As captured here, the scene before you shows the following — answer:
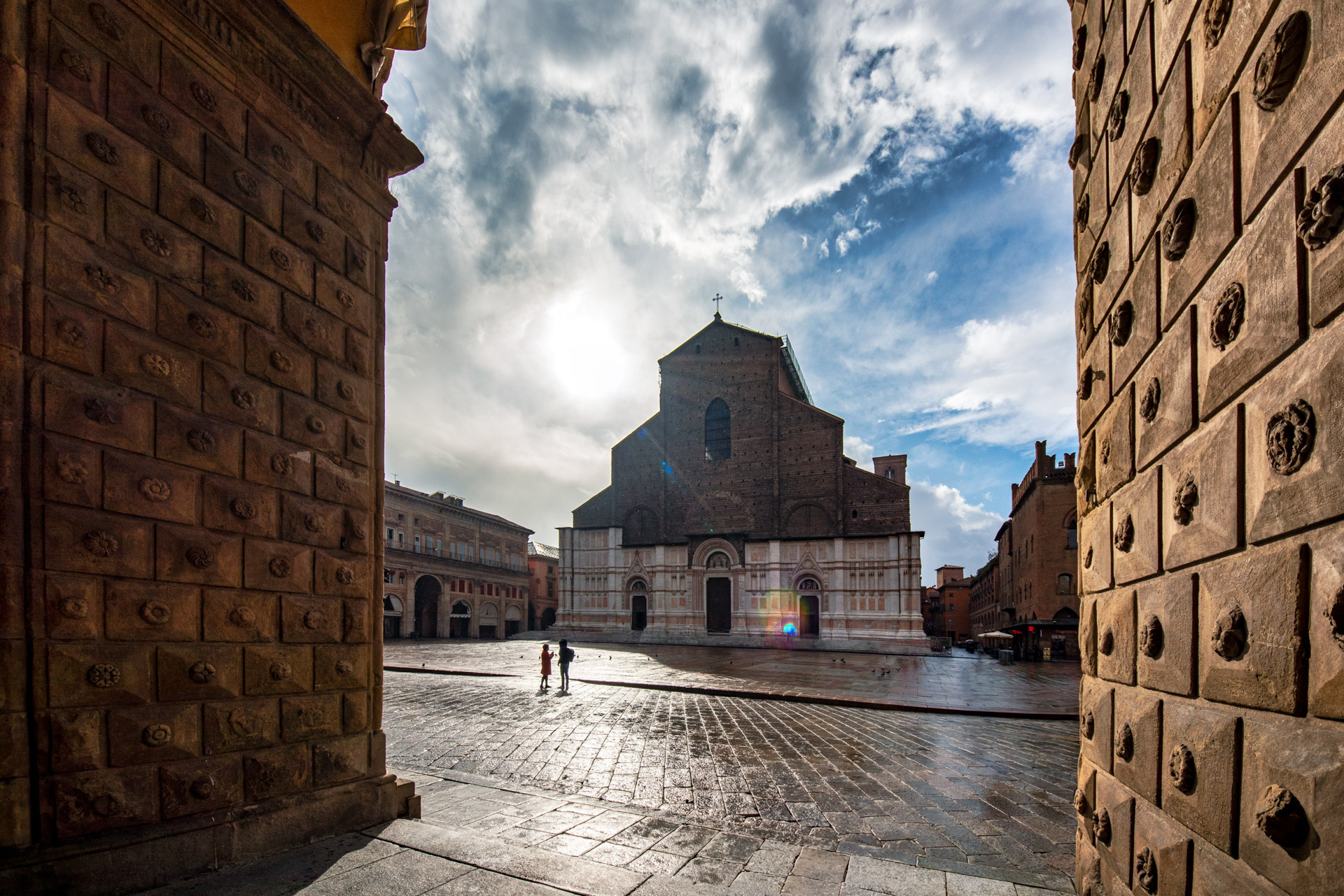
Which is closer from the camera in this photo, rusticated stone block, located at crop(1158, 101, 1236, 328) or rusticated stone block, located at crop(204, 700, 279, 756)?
rusticated stone block, located at crop(1158, 101, 1236, 328)

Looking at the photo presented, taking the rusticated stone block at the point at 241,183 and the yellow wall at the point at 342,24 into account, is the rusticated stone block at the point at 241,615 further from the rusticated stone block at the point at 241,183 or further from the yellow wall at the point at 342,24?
the yellow wall at the point at 342,24

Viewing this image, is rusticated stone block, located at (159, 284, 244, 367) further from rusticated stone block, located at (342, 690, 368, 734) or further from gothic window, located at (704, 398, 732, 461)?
gothic window, located at (704, 398, 732, 461)

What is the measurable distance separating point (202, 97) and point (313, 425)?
1959 millimetres

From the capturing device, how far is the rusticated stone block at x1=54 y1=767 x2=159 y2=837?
283cm

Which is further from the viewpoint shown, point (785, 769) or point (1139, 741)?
point (785, 769)

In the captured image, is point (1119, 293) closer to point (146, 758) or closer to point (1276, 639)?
point (1276, 639)

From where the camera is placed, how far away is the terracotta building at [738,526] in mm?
30422

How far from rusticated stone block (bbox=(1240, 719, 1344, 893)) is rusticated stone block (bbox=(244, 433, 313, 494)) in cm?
445

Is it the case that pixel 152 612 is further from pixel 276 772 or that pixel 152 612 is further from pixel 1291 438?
pixel 1291 438

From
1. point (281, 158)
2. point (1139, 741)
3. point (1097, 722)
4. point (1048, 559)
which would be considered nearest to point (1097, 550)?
point (1097, 722)

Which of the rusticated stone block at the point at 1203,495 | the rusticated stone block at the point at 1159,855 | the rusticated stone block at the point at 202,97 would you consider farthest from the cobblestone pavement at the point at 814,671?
the rusticated stone block at the point at 202,97

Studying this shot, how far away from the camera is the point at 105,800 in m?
2.96

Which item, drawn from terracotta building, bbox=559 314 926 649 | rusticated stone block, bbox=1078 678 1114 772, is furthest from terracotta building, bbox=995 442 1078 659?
rusticated stone block, bbox=1078 678 1114 772

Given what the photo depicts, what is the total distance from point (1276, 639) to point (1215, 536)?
1.06 ft
